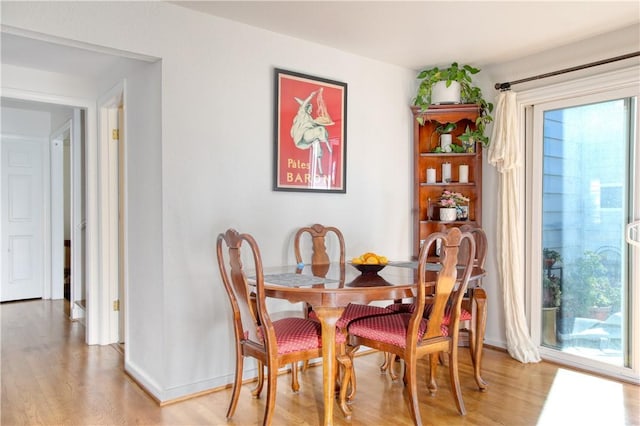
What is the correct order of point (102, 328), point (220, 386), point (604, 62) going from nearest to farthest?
point (220, 386)
point (604, 62)
point (102, 328)

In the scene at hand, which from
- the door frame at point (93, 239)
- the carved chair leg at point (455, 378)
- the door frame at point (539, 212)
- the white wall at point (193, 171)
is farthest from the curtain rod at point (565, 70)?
the door frame at point (93, 239)

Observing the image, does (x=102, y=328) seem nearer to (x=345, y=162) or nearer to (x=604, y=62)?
(x=345, y=162)

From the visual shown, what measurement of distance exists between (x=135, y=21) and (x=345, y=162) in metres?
1.71

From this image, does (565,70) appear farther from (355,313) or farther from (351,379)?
(351,379)

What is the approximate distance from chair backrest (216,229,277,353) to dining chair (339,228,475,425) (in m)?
0.53

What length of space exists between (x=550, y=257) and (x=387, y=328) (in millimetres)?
1810

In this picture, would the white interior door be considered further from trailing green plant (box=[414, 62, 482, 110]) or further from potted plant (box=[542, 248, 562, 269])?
potted plant (box=[542, 248, 562, 269])

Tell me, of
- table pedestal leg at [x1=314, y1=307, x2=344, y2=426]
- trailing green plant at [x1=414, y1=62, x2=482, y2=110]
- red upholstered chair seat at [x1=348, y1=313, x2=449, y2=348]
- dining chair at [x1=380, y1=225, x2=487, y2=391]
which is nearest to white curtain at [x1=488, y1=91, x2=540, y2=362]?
trailing green plant at [x1=414, y1=62, x2=482, y2=110]

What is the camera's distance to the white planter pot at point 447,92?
12.3 feet

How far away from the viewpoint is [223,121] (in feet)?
9.63

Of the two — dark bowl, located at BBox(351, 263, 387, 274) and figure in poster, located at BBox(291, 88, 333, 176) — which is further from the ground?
figure in poster, located at BBox(291, 88, 333, 176)

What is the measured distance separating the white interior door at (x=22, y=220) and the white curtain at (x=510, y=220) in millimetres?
5530

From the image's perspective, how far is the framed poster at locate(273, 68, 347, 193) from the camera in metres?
3.20

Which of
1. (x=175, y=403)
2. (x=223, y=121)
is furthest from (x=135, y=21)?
(x=175, y=403)
